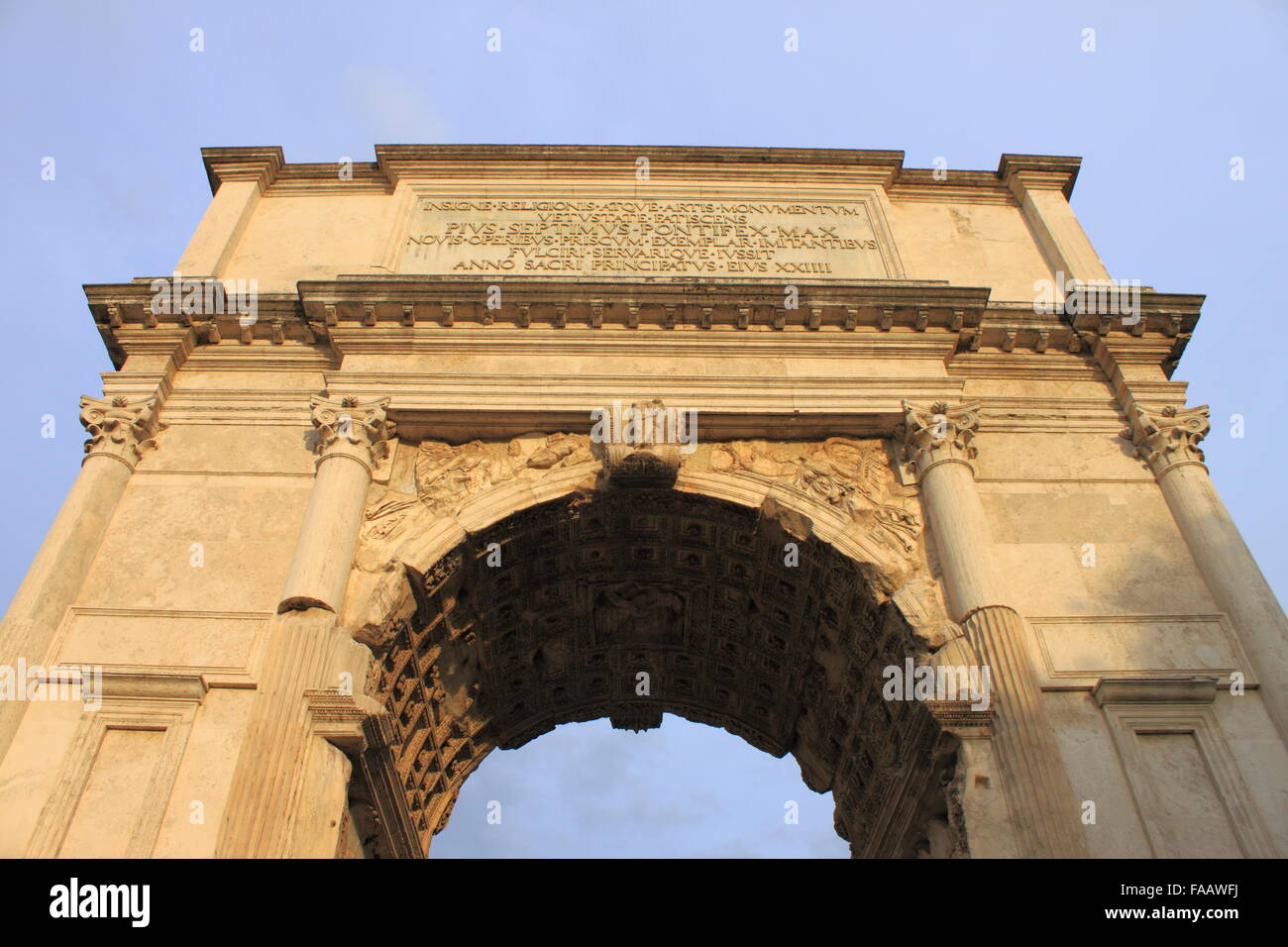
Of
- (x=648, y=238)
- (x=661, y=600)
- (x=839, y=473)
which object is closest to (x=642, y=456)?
(x=839, y=473)

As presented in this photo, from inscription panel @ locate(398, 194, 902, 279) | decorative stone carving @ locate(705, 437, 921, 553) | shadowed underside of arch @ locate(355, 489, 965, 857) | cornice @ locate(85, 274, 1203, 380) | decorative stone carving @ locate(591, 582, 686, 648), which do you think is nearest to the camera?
shadowed underside of arch @ locate(355, 489, 965, 857)

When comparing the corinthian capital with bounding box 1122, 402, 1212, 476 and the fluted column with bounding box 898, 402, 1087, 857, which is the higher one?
the corinthian capital with bounding box 1122, 402, 1212, 476

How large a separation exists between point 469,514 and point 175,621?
10.6ft

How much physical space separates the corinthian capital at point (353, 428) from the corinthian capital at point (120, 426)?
6.39ft

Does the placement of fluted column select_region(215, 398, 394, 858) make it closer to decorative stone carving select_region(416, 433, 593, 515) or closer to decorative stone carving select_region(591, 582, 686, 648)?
decorative stone carving select_region(416, 433, 593, 515)

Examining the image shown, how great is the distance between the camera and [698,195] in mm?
16016

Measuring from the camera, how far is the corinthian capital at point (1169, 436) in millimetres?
12453

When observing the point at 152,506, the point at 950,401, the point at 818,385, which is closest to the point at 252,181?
the point at 152,506

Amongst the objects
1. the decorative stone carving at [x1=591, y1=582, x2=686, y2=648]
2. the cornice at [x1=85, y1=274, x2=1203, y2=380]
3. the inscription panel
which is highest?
the inscription panel

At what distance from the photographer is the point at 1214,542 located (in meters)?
11.5

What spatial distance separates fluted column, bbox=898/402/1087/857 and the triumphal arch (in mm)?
52

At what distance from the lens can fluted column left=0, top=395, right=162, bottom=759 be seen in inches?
407

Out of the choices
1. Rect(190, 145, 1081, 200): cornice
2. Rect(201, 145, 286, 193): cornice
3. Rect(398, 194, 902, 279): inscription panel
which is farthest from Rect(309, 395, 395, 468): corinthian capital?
Rect(201, 145, 286, 193): cornice

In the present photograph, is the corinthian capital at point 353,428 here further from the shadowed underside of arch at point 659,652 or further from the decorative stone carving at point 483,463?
the shadowed underside of arch at point 659,652
